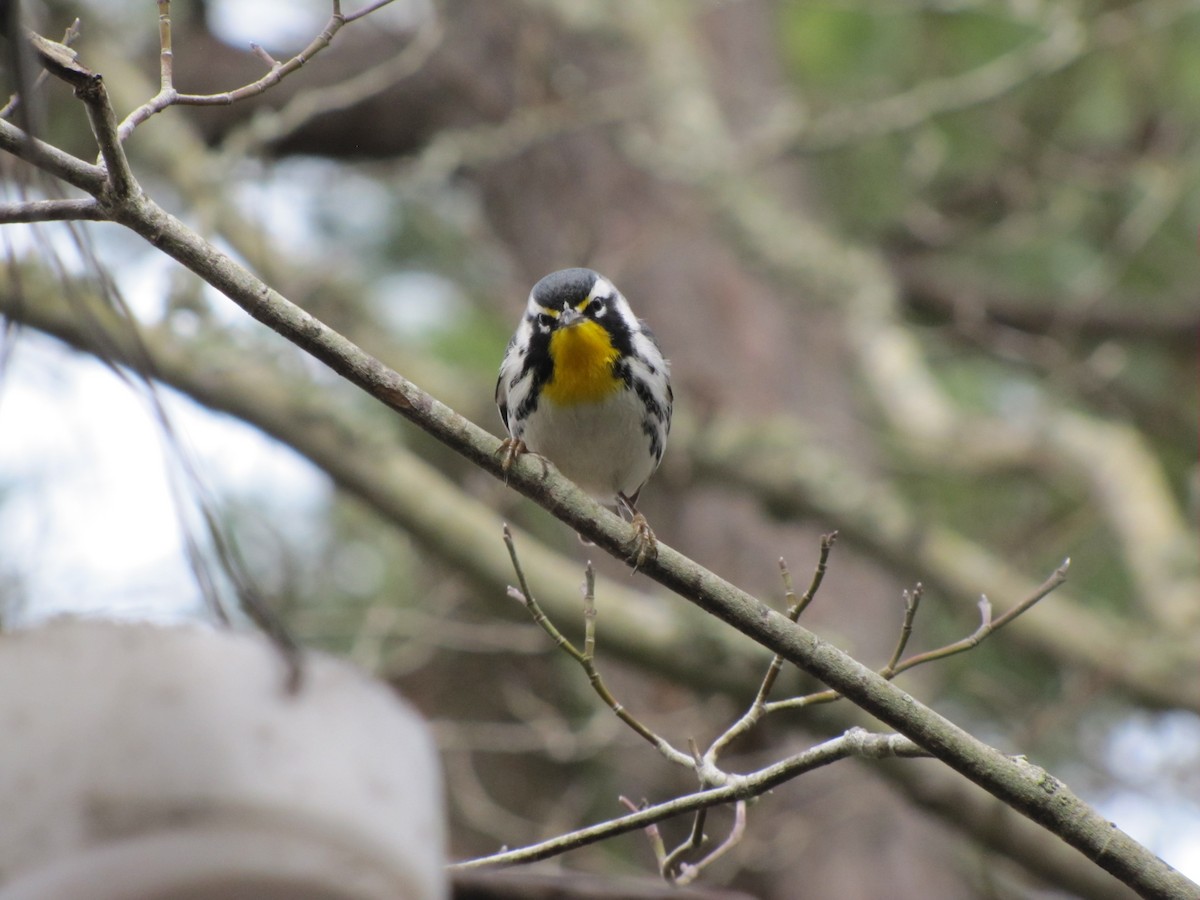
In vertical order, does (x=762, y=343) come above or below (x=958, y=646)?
above

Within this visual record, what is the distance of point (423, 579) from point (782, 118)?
2.55 meters

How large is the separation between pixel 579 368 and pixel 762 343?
2662 millimetres

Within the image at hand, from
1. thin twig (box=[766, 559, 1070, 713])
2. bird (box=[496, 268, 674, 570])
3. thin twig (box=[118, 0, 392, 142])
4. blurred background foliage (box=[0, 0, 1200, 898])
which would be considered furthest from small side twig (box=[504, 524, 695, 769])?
blurred background foliage (box=[0, 0, 1200, 898])

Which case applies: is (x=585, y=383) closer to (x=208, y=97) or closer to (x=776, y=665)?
(x=776, y=665)

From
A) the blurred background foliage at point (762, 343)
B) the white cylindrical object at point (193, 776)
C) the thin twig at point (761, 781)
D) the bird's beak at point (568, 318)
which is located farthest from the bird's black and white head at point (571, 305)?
the white cylindrical object at point (193, 776)

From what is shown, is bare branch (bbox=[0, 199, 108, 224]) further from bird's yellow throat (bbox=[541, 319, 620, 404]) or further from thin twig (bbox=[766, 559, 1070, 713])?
bird's yellow throat (bbox=[541, 319, 620, 404])

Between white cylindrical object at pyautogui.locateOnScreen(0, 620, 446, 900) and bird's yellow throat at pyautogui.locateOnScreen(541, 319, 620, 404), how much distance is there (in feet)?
7.18

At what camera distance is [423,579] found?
6.16 m

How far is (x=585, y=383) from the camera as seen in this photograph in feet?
11.2

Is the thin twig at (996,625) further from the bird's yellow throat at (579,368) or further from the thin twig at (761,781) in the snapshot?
the bird's yellow throat at (579,368)

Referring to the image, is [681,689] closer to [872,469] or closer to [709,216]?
[872,469]

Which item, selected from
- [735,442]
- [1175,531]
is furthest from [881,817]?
[1175,531]

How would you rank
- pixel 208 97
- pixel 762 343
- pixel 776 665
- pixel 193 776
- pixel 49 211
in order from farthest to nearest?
pixel 762 343
pixel 776 665
pixel 208 97
pixel 49 211
pixel 193 776

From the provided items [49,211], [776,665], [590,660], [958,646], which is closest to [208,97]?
[49,211]
